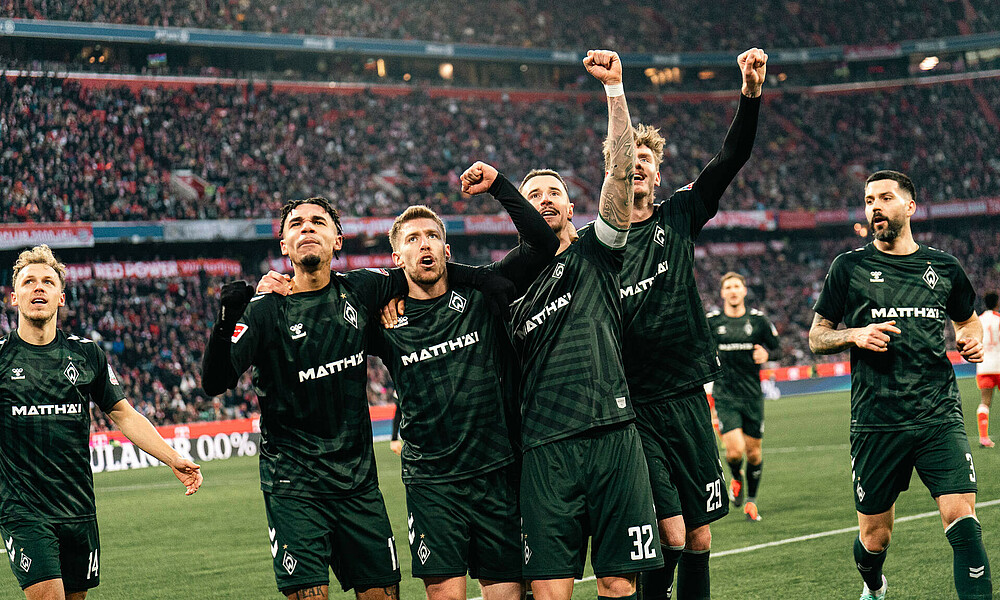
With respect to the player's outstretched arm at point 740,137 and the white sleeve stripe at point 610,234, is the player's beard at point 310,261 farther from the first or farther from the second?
the player's outstretched arm at point 740,137

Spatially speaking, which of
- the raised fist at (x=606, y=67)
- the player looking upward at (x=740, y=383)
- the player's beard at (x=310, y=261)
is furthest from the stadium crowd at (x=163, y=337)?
the raised fist at (x=606, y=67)

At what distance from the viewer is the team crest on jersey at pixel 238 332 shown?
5181 millimetres

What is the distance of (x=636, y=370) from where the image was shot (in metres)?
5.87

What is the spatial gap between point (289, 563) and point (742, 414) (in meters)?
7.78

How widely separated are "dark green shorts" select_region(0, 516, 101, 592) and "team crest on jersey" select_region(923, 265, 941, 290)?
5.63m

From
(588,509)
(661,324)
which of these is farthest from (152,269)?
(588,509)

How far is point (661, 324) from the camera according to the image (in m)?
5.84

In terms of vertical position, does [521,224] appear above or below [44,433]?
above

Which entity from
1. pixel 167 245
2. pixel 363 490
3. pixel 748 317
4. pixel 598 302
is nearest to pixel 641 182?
pixel 598 302

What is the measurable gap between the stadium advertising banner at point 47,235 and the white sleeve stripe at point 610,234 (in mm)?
25760

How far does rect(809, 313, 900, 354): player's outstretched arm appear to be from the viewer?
6176 millimetres

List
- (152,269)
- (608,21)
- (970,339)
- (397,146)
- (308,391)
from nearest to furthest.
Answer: (308,391) < (970,339) < (152,269) < (397,146) < (608,21)

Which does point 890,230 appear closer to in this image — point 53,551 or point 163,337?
point 53,551

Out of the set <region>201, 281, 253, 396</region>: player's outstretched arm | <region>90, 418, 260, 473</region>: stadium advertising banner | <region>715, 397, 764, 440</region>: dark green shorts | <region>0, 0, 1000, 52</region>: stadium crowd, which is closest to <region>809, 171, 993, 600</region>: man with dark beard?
<region>201, 281, 253, 396</region>: player's outstretched arm
